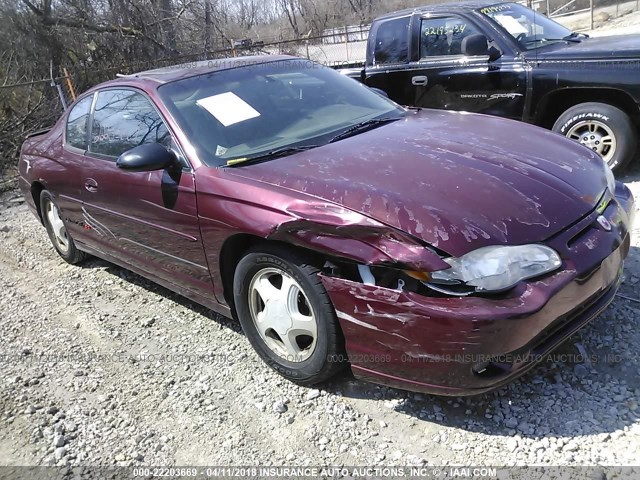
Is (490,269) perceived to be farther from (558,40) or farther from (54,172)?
(558,40)

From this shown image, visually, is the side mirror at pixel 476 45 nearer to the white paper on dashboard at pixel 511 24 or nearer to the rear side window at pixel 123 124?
the white paper on dashboard at pixel 511 24

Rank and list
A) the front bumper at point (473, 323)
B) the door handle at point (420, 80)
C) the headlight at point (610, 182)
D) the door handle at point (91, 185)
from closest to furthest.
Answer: the front bumper at point (473, 323) < the headlight at point (610, 182) < the door handle at point (91, 185) < the door handle at point (420, 80)

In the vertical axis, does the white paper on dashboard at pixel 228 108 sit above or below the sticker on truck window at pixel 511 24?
below

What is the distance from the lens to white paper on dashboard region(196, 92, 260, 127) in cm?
329

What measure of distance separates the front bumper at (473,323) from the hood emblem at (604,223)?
0.03 meters

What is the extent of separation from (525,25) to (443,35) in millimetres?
840

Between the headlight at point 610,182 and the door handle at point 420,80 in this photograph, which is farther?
the door handle at point 420,80

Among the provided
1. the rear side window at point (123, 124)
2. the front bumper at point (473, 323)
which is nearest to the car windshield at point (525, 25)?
the front bumper at point (473, 323)

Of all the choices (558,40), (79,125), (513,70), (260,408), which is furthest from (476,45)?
(260,408)

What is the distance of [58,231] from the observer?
199 inches

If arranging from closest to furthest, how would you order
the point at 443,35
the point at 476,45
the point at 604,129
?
the point at 604,129, the point at 476,45, the point at 443,35

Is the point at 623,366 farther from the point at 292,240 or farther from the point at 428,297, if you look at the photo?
the point at 292,240

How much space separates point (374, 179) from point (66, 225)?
321cm

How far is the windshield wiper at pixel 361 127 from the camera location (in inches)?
129
